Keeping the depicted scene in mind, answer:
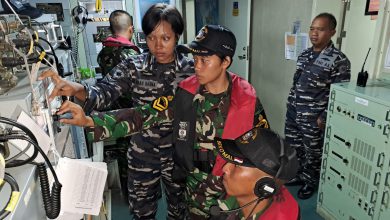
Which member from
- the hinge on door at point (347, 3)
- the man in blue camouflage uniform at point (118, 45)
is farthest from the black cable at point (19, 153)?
the hinge on door at point (347, 3)

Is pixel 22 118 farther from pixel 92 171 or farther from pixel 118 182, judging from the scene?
pixel 118 182

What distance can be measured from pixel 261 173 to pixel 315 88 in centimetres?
196

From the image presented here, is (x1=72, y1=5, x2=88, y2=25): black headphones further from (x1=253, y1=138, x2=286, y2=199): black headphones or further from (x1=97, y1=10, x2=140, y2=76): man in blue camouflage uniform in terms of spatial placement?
(x1=253, y1=138, x2=286, y2=199): black headphones

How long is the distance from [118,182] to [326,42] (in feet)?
8.18

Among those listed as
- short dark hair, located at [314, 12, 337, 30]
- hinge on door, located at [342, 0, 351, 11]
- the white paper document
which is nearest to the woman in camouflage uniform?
A: the white paper document

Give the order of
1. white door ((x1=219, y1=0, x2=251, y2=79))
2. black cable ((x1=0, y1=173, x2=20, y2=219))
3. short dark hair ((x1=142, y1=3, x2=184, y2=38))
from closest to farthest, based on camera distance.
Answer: black cable ((x1=0, y1=173, x2=20, y2=219)) → short dark hair ((x1=142, y1=3, x2=184, y2=38)) → white door ((x1=219, y1=0, x2=251, y2=79))

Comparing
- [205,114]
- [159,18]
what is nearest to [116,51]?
[159,18]

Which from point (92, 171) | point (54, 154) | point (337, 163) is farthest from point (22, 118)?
point (337, 163)

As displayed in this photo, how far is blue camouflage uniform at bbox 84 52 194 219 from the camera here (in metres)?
1.78

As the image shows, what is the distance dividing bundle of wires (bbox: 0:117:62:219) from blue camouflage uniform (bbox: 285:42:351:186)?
8.29ft

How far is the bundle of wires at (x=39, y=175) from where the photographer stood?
1.49 feet

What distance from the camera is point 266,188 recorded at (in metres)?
1.04

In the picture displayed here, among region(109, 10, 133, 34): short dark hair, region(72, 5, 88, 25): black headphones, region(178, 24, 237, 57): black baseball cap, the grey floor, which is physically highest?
region(72, 5, 88, 25): black headphones

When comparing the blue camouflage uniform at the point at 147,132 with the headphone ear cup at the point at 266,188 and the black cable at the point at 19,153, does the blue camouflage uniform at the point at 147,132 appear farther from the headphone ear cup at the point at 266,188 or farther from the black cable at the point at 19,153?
the black cable at the point at 19,153
